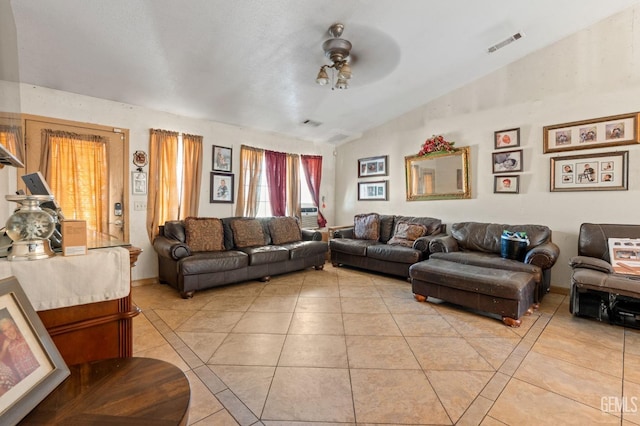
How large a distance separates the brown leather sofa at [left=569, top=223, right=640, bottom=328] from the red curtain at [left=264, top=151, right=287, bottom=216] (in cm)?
416

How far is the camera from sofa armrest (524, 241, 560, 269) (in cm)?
310

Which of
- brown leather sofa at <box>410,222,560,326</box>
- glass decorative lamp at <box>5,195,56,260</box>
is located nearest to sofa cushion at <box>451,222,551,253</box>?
brown leather sofa at <box>410,222,560,326</box>

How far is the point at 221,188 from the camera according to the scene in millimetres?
4699

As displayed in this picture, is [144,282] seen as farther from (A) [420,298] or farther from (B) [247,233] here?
(A) [420,298]

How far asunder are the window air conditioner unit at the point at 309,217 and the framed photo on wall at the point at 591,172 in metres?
3.88

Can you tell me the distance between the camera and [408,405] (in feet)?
5.39

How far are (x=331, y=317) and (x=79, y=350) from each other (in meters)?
2.12

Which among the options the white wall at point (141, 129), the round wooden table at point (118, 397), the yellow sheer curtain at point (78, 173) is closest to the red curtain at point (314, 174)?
the white wall at point (141, 129)

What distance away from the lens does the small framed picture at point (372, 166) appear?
18.1 feet

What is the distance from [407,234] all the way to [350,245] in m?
0.92

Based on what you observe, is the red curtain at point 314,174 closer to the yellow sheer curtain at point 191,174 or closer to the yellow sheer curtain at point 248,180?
the yellow sheer curtain at point 248,180

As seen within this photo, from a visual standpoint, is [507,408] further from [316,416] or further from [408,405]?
[316,416]

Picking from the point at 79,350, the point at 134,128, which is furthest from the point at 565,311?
the point at 134,128

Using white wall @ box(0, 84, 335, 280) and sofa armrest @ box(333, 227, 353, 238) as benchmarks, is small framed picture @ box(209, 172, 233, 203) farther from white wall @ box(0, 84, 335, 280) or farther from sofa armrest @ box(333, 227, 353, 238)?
sofa armrest @ box(333, 227, 353, 238)
